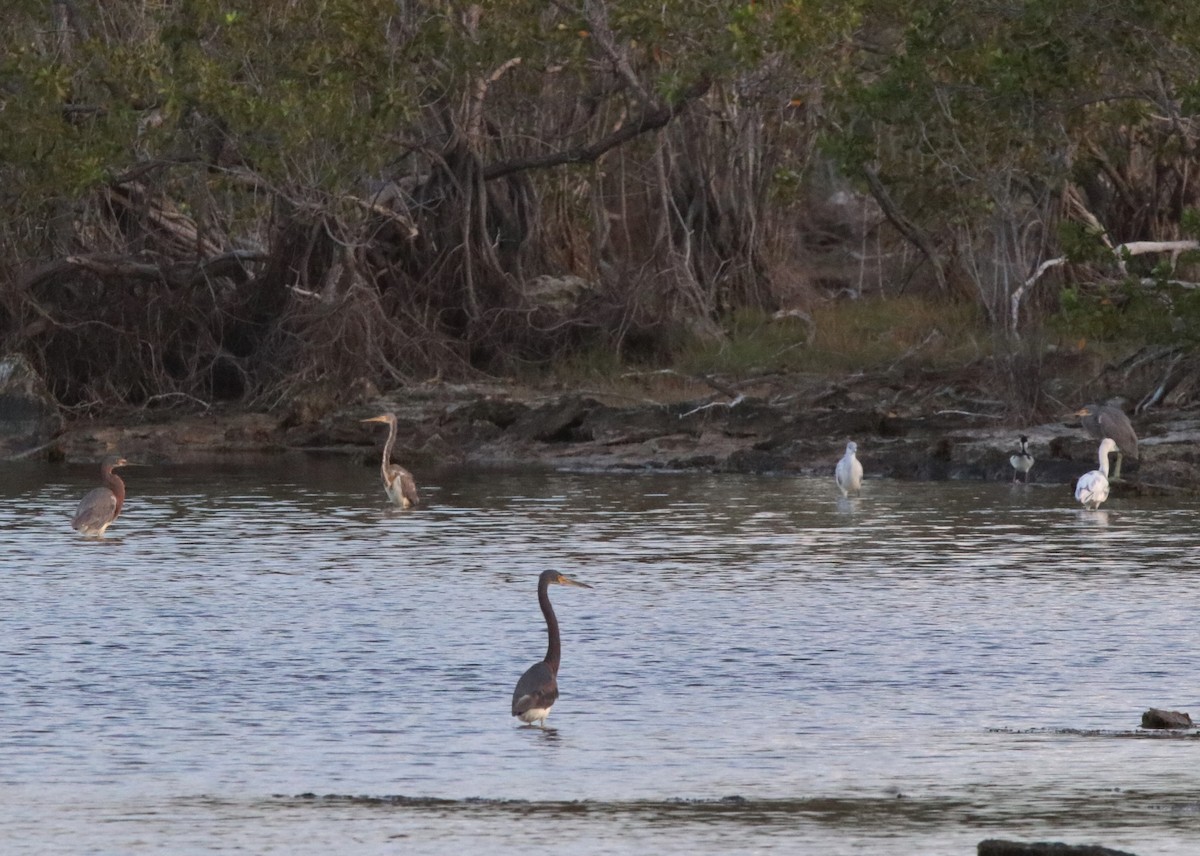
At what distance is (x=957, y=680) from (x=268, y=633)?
4.12m

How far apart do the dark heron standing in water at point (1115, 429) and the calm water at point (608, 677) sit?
0.96 metres

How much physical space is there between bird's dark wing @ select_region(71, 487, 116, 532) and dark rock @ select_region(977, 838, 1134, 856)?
12.3 metres

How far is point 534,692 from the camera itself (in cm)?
1005

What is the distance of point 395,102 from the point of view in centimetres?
2473

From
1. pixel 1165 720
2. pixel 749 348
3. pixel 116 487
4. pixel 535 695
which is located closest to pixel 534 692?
pixel 535 695

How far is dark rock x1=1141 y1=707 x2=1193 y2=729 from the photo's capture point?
979 centimetres

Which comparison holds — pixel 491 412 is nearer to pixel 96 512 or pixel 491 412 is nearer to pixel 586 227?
pixel 586 227

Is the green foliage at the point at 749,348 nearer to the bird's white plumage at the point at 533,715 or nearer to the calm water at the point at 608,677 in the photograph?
the calm water at the point at 608,677

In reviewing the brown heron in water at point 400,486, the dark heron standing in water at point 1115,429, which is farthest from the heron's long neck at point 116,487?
the dark heron standing in water at point 1115,429


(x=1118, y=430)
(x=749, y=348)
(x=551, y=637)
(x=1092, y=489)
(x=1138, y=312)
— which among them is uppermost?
(x=1138, y=312)

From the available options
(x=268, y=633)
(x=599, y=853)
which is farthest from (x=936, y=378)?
(x=599, y=853)

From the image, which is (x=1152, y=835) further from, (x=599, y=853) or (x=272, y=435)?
(x=272, y=435)

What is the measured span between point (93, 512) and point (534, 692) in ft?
29.5

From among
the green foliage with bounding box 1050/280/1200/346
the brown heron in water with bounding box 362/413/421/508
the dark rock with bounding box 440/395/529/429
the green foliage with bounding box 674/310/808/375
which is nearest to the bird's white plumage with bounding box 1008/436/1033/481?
the green foliage with bounding box 1050/280/1200/346
